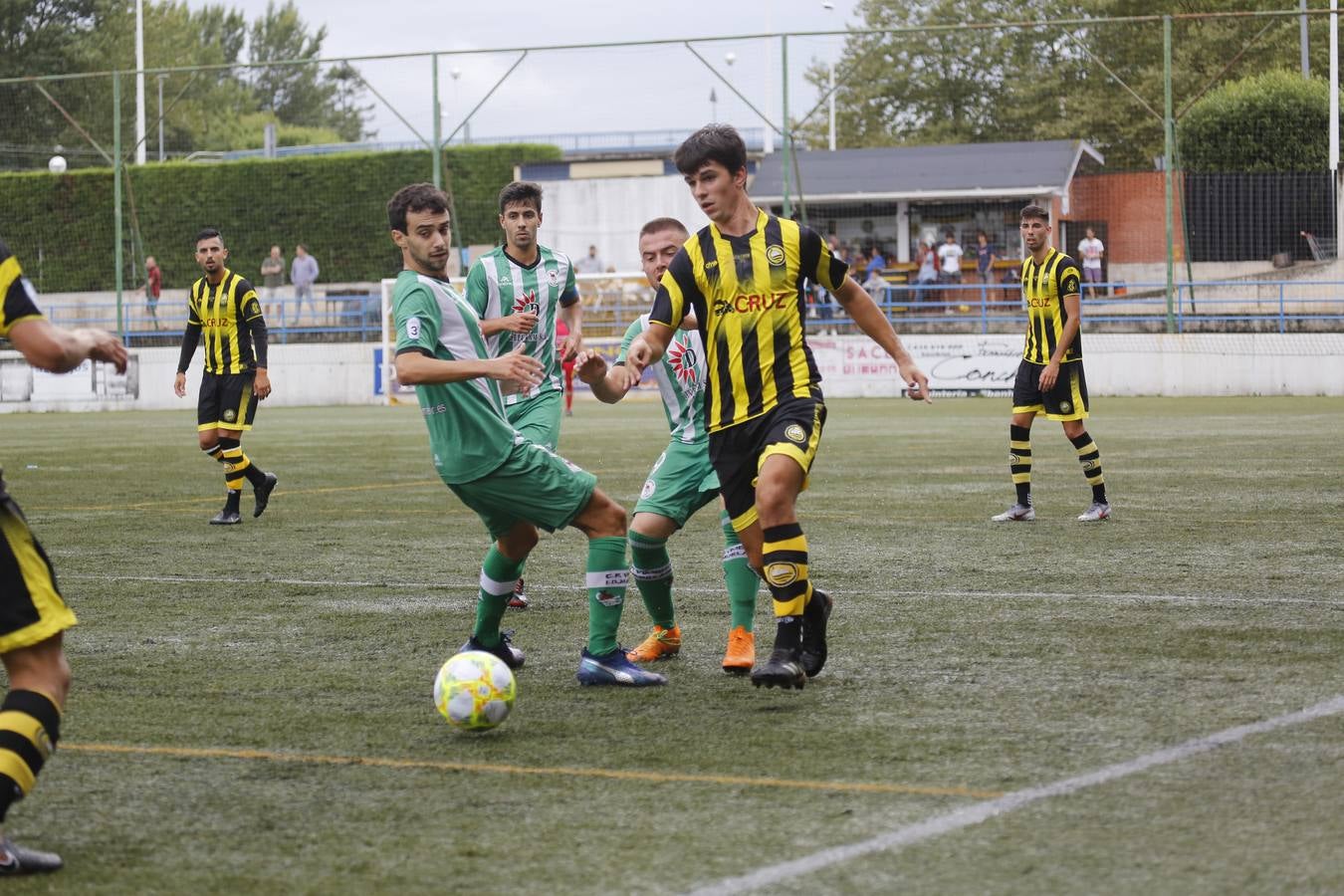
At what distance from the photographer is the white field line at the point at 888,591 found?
24.4 ft

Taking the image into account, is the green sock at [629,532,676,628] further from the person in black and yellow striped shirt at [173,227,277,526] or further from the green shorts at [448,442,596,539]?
the person in black and yellow striped shirt at [173,227,277,526]

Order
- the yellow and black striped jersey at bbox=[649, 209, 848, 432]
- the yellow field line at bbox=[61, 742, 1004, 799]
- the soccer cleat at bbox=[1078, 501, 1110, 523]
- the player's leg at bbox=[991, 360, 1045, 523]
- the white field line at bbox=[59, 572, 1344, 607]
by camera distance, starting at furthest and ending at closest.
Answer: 1. the player's leg at bbox=[991, 360, 1045, 523]
2. the soccer cleat at bbox=[1078, 501, 1110, 523]
3. the white field line at bbox=[59, 572, 1344, 607]
4. the yellow and black striped jersey at bbox=[649, 209, 848, 432]
5. the yellow field line at bbox=[61, 742, 1004, 799]

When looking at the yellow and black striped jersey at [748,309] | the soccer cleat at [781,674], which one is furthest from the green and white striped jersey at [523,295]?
the soccer cleat at [781,674]

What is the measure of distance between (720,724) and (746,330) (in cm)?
145

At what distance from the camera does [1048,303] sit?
1184 cm

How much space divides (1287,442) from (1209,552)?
29.3 ft

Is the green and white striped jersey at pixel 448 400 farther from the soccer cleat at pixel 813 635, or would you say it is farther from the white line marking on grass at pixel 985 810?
the white line marking on grass at pixel 985 810

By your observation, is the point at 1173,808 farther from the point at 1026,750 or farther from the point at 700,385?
the point at 700,385

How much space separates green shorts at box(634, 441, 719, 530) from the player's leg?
4819mm

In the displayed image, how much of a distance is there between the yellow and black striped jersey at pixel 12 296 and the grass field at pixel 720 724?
1.22 metres

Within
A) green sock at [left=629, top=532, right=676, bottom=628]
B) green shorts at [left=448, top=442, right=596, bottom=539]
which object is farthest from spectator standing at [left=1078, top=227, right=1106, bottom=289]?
green shorts at [left=448, top=442, right=596, bottom=539]

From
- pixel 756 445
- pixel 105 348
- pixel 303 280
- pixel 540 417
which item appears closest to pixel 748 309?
pixel 756 445

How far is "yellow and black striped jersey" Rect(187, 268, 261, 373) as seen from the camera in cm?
1270

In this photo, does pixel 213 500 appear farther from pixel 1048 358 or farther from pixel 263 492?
pixel 1048 358
